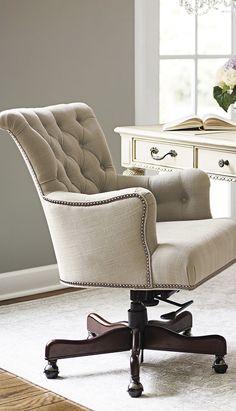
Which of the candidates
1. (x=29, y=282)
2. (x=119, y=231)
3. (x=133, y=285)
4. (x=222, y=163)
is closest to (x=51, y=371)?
(x=133, y=285)

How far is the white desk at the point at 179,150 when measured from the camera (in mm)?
3432

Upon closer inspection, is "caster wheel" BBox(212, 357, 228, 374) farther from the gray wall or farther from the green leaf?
the gray wall

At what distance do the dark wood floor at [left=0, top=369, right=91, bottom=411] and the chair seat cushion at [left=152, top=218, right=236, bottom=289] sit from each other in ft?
1.56

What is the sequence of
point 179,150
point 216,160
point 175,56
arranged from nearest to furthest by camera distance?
1. point 216,160
2. point 179,150
3. point 175,56

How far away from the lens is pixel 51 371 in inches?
122

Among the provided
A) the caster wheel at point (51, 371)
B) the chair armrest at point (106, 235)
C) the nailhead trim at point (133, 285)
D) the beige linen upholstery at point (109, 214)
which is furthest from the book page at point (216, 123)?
the caster wheel at point (51, 371)

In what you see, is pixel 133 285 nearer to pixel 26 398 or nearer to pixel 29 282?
pixel 26 398

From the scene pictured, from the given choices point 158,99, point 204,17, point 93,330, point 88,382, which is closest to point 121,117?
point 158,99

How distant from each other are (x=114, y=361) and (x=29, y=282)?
1.05m

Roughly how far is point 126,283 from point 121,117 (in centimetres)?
170

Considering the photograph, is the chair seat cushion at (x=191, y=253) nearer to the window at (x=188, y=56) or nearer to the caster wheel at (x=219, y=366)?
the caster wheel at (x=219, y=366)

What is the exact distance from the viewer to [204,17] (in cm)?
488

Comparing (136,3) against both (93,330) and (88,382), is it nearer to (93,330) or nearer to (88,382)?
(93,330)

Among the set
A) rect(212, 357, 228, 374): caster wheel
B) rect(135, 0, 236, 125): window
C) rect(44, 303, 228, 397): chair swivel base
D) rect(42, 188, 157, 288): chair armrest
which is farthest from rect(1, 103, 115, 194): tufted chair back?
rect(135, 0, 236, 125): window
